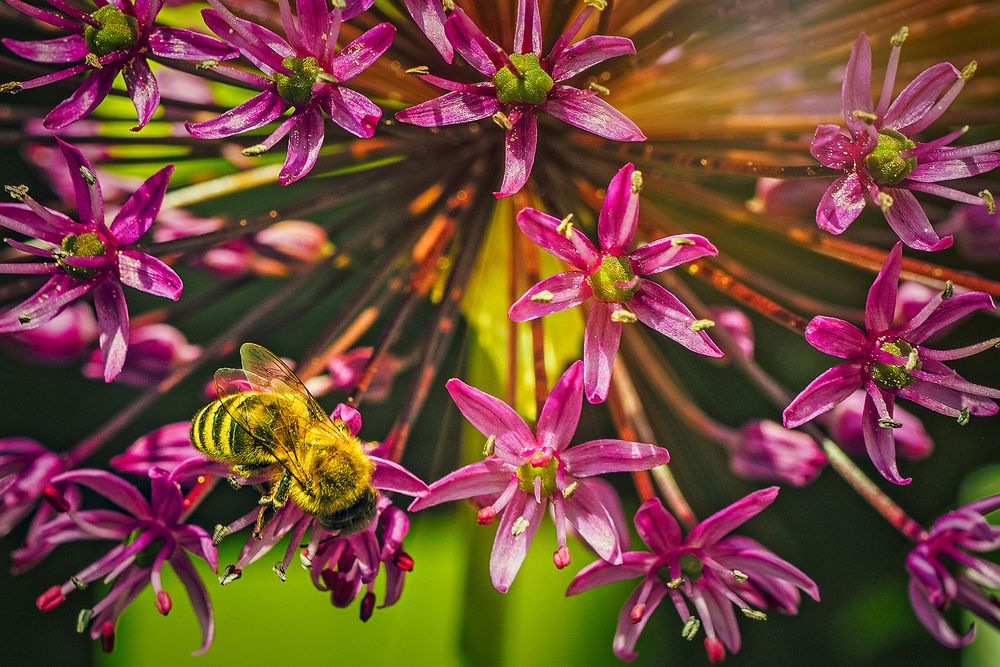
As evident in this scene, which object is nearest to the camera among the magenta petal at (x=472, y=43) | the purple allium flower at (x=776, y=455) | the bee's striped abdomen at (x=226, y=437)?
the magenta petal at (x=472, y=43)

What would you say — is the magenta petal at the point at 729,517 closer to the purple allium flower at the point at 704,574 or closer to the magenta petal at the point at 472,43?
the purple allium flower at the point at 704,574

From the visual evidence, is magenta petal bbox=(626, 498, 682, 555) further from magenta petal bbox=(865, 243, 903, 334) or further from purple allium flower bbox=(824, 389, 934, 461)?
purple allium flower bbox=(824, 389, 934, 461)

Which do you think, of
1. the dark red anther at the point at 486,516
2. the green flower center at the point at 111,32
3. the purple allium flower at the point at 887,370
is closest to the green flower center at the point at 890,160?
the purple allium flower at the point at 887,370

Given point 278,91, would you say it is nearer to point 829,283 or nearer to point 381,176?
point 381,176

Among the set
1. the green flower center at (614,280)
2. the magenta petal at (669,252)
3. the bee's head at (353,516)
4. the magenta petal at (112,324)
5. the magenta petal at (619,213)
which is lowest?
the bee's head at (353,516)

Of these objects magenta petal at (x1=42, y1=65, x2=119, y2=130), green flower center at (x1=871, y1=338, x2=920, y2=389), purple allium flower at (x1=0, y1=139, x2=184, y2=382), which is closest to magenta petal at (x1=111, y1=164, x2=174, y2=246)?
purple allium flower at (x1=0, y1=139, x2=184, y2=382)

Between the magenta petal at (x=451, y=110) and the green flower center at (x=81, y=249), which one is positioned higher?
the magenta petal at (x=451, y=110)

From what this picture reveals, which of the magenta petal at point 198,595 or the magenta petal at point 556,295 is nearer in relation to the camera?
the magenta petal at point 556,295
